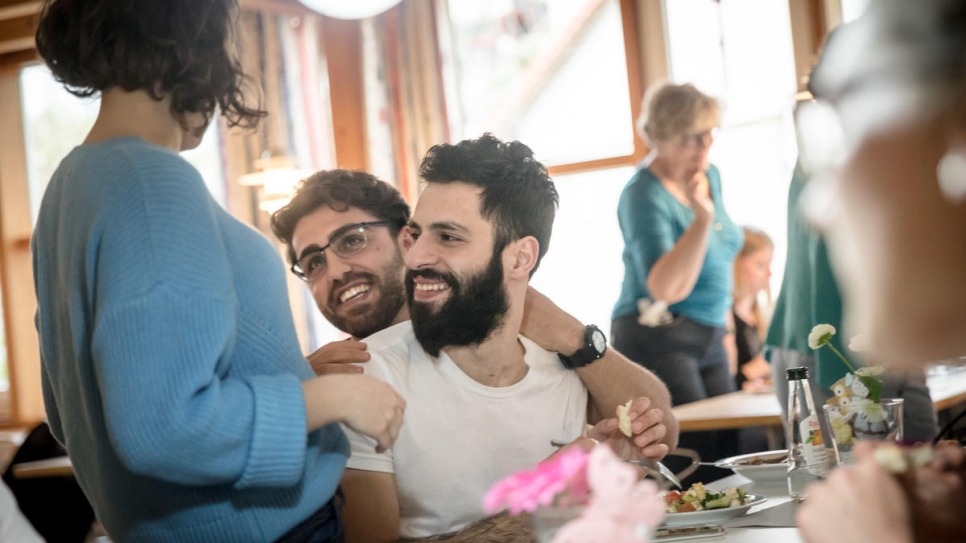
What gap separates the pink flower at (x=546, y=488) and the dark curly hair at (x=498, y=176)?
4.12 feet

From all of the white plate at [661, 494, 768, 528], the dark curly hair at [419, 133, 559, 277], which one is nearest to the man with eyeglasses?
the dark curly hair at [419, 133, 559, 277]

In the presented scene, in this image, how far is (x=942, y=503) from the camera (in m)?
0.85

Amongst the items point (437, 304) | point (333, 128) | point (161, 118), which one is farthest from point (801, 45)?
point (161, 118)

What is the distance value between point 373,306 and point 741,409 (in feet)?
4.93

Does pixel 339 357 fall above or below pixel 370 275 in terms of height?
below

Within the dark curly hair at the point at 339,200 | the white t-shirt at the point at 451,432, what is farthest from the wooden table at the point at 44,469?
the white t-shirt at the point at 451,432

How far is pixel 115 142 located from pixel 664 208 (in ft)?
9.03

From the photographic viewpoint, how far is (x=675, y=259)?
12.5 ft

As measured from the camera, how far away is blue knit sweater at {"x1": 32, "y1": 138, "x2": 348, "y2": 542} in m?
1.21

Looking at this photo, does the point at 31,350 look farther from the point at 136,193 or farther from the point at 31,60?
the point at 136,193

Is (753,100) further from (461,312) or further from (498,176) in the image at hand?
(461,312)

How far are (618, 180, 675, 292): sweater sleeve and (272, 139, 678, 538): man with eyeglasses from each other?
Result: 143 centimetres

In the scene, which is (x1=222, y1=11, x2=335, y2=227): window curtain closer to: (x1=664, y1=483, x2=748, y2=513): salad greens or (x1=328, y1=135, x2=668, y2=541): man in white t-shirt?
(x1=328, y1=135, x2=668, y2=541): man in white t-shirt

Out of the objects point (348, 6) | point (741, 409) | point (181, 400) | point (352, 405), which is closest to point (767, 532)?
point (352, 405)
